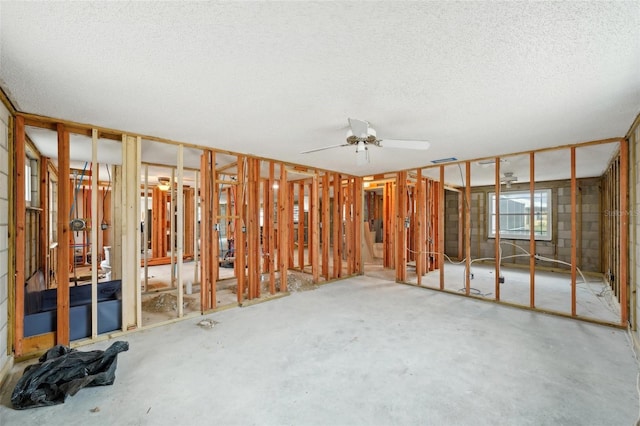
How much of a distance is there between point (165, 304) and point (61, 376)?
1.95 metres

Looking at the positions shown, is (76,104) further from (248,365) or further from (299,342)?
(299,342)

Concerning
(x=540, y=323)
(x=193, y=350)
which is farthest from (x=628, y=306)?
(x=193, y=350)

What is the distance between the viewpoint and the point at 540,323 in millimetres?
3482

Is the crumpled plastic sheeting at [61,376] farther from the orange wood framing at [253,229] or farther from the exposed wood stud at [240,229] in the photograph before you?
the orange wood framing at [253,229]

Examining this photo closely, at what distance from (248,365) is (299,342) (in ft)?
2.06

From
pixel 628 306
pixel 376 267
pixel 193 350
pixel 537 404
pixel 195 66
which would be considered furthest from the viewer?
pixel 376 267

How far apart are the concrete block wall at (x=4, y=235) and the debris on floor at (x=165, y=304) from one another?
62.9 inches

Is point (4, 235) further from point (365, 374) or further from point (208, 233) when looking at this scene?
point (365, 374)

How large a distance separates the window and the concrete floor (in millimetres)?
4617

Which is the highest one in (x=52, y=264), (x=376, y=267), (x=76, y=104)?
(x=76, y=104)

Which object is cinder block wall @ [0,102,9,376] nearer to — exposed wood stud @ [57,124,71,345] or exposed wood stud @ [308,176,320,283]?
exposed wood stud @ [57,124,71,345]

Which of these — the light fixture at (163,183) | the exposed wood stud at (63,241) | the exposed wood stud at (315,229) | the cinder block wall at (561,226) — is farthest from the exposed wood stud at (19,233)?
the cinder block wall at (561,226)

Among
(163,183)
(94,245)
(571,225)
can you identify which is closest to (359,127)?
(94,245)

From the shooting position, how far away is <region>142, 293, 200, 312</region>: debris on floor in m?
3.94
